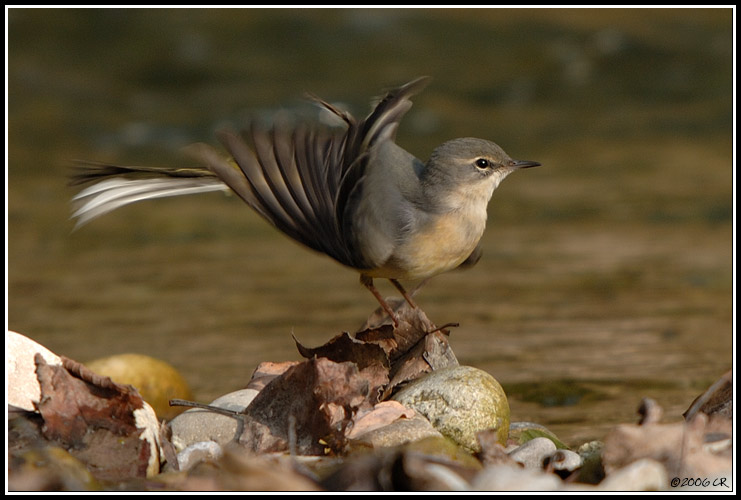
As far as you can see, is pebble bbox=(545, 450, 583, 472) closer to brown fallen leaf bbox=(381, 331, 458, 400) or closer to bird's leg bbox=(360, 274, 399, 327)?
brown fallen leaf bbox=(381, 331, 458, 400)

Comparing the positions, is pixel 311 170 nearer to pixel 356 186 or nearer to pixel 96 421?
pixel 356 186

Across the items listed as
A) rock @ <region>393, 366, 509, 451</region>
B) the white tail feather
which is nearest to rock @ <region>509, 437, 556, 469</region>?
rock @ <region>393, 366, 509, 451</region>

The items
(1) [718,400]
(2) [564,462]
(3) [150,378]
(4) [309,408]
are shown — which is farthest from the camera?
(3) [150,378]

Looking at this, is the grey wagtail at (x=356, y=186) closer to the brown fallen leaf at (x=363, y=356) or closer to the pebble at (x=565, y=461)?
the brown fallen leaf at (x=363, y=356)

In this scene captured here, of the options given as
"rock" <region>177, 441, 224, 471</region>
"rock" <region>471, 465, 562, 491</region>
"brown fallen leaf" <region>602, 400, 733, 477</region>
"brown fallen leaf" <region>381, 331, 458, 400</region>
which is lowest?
"brown fallen leaf" <region>602, 400, 733, 477</region>

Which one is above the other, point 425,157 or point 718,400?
point 425,157

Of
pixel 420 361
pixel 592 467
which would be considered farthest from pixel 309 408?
pixel 592 467

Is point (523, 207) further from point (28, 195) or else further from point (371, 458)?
point (371, 458)
